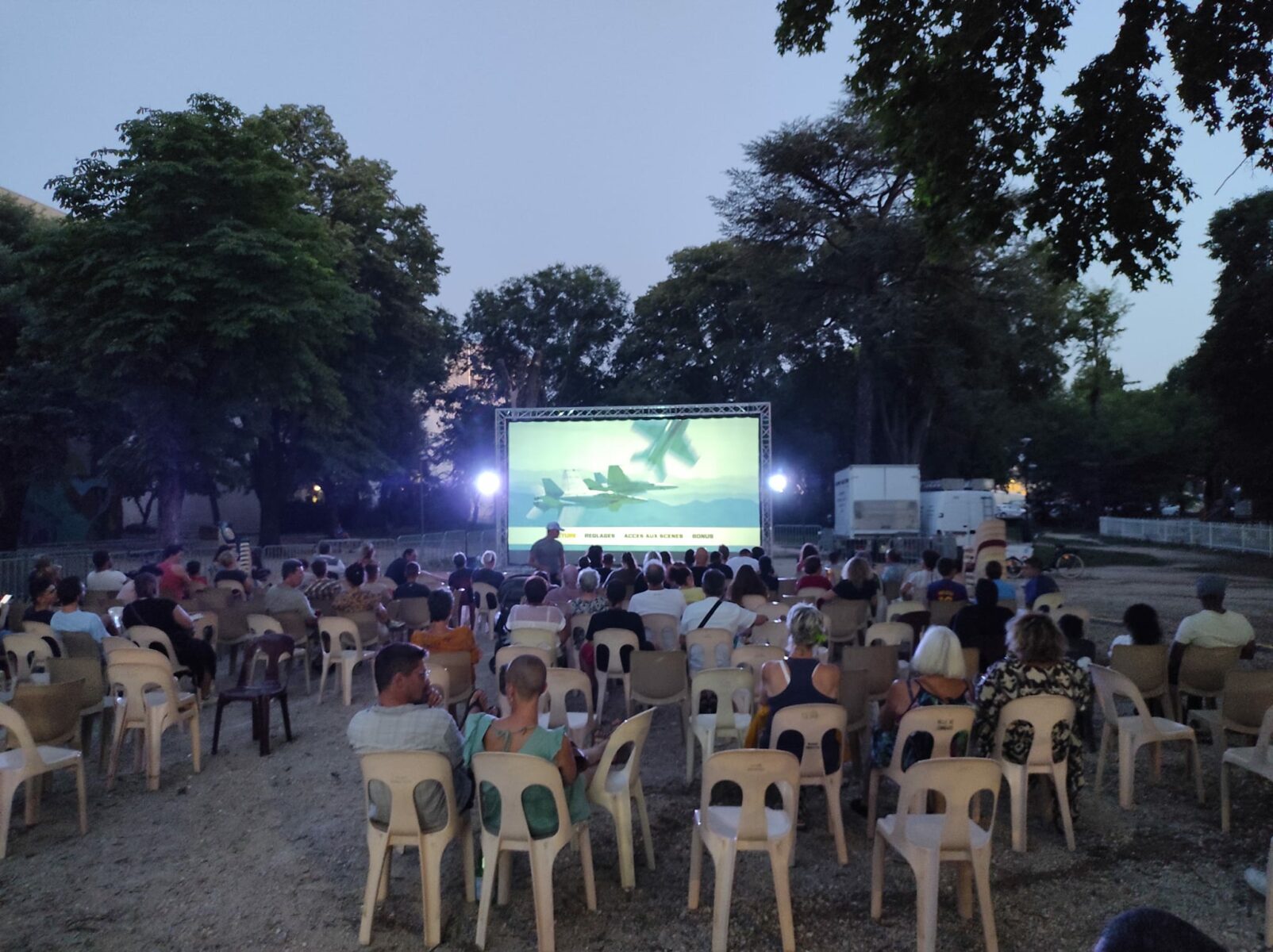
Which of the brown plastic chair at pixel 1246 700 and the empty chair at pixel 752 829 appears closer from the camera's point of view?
the empty chair at pixel 752 829

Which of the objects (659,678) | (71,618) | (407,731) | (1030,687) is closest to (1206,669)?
(1030,687)

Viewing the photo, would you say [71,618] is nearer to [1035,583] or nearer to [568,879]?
[568,879]

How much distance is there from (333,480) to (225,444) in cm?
692

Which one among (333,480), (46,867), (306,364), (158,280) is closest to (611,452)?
(306,364)

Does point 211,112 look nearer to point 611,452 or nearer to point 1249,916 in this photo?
point 611,452

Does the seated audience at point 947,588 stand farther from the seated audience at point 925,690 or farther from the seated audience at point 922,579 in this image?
the seated audience at point 925,690

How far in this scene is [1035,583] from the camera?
7.92 metres

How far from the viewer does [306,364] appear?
1852cm

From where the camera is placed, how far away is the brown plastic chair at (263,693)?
19.7 ft

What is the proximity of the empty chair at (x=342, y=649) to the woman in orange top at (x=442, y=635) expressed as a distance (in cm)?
199

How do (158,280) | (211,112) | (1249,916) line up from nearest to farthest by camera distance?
(1249,916) < (158,280) < (211,112)

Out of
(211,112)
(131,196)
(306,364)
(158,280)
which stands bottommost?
(306,364)

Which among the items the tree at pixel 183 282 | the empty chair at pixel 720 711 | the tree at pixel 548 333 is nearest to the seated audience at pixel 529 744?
the empty chair at pixel 720 711

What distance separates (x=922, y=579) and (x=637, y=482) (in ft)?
25.9
